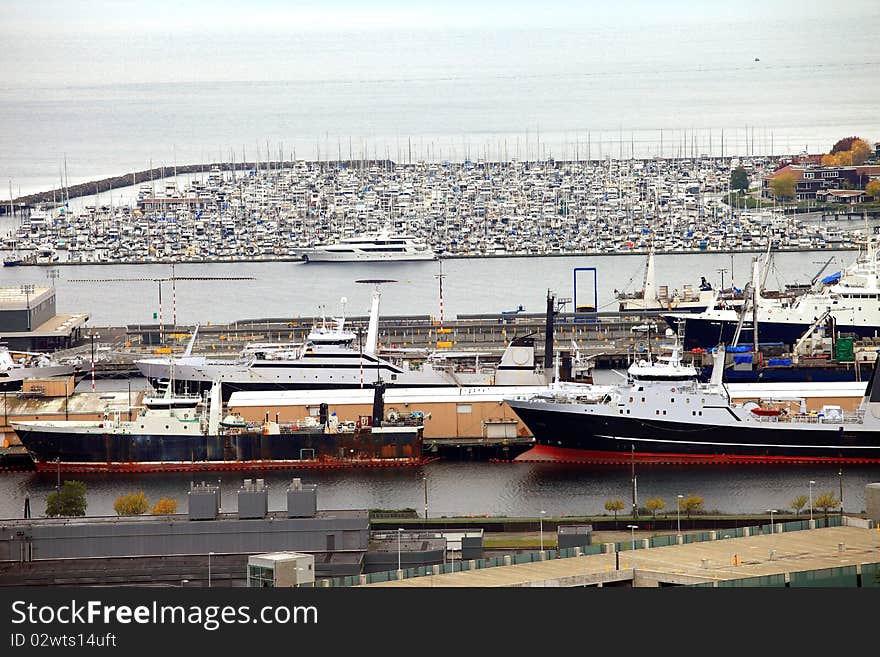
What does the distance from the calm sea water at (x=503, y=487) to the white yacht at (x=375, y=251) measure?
49.6 feet

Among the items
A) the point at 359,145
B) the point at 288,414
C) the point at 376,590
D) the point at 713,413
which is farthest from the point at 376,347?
the point at 359,145

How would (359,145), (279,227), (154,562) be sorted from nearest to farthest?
1. (154,562)
2. (279,227)
3. (359,145)

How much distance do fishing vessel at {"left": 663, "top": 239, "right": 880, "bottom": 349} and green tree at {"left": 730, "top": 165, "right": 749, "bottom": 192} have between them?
1483cm

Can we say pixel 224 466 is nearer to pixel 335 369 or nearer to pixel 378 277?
pixel 335 369

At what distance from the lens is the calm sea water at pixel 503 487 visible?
9602 mm

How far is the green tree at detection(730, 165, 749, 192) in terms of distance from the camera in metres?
30.8

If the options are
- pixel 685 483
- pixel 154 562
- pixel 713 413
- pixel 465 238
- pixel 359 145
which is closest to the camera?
pixel 154 562

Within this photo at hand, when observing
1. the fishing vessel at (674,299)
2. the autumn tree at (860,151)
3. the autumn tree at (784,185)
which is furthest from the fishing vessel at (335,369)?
the autumn tree at (860,151)

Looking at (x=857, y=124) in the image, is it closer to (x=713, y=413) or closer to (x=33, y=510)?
(x=713, y=413)

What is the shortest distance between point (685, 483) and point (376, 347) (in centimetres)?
373

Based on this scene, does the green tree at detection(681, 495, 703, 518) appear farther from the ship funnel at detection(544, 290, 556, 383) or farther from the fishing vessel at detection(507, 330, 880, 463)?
the ship funnel at detection(544, 290, 556, 383)

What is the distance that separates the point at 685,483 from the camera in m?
10.4

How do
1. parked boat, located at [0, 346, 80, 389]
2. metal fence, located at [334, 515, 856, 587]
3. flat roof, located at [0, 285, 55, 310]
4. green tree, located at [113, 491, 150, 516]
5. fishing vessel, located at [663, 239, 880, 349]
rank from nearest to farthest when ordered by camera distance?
metal fence, located at [334, 515, 856, 587] → green tree, located at [113, 491, 150, 516] → parked boat, located at [0, 346, 80, 389] → fishing vessel, located at [663, 239, 880, 349] → flat roof, located at [0, 285, 55, 310]

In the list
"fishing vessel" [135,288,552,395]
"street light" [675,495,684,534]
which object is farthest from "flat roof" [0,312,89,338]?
"street light" [675,495,684,534]
